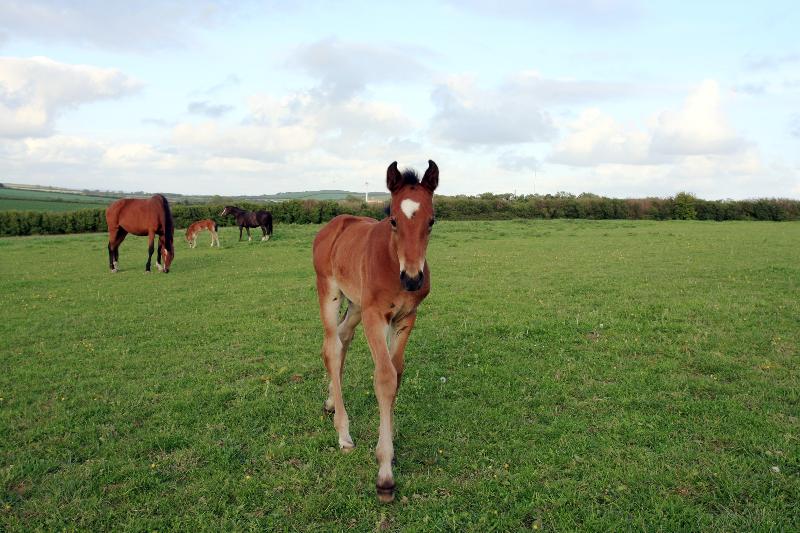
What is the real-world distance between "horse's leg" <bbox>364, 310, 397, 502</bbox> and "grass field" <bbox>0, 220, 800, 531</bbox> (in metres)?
0.28

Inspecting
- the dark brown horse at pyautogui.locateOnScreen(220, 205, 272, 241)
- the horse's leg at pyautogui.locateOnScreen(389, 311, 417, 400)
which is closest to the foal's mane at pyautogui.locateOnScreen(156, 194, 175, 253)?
the dark brown horse at pyautogui.locateOnScreen(220, 205, 272, 241)

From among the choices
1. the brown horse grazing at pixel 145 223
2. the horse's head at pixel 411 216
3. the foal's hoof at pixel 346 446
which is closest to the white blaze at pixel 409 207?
the horse's head at pixel 411 216

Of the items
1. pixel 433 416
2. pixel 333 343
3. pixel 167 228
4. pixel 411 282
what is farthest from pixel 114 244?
pixel 411 282

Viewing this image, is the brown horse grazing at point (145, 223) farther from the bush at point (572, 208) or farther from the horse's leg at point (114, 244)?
the bush at point (572, 208)

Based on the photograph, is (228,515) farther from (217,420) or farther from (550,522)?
(550,522)

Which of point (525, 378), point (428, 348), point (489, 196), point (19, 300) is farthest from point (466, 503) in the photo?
point (489, 196)

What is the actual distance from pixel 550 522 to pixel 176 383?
480cm

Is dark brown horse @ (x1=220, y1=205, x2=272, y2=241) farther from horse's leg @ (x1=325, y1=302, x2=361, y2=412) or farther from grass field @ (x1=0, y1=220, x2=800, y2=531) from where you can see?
horse's leg @ (x1=325, y1=302, x2=361, y2=412)

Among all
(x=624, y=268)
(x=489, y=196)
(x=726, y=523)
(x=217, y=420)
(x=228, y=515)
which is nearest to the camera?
(x=726, y=523)

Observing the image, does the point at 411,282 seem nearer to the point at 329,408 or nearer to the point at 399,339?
the point at 399,339

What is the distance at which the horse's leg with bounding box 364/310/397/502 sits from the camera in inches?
166

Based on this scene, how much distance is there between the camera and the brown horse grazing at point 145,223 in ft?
56.5

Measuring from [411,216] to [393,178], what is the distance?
44 centimetres

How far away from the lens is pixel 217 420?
5.38m
